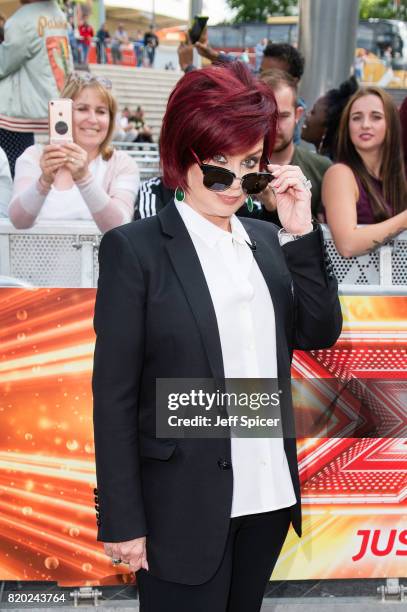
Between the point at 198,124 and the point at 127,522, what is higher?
the point at 198,124

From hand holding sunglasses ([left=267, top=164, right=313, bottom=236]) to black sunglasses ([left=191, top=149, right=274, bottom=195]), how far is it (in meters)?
0.09

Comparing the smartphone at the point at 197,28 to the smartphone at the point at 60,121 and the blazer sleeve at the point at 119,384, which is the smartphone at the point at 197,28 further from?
the blazer sleeve at the point at 119,384

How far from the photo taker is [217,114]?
6.75 feet

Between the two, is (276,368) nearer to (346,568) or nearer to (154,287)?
(154,287)

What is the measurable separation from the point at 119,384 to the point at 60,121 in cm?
183

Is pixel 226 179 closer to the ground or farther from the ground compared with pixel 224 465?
farther from the ground

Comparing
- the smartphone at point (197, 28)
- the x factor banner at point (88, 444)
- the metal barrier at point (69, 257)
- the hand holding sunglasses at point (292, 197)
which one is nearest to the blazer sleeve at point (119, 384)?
the hand holding sunglasses at point (292, 197)

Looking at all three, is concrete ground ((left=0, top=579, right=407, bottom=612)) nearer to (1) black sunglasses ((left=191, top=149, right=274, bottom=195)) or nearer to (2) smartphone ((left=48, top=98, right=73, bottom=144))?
(2) smartphone ((left=48, top=98, right=73, bottom=144))

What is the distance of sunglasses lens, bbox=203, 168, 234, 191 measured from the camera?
210 centimetres

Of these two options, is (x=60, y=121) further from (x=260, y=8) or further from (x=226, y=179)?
(x=260, y=8)

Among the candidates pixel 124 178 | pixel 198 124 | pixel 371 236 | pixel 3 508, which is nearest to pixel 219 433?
pixel 198 124

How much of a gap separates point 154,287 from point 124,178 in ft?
7.67

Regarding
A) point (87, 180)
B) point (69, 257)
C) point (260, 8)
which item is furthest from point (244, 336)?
point (260, 8)

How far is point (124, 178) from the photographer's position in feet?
14.2
